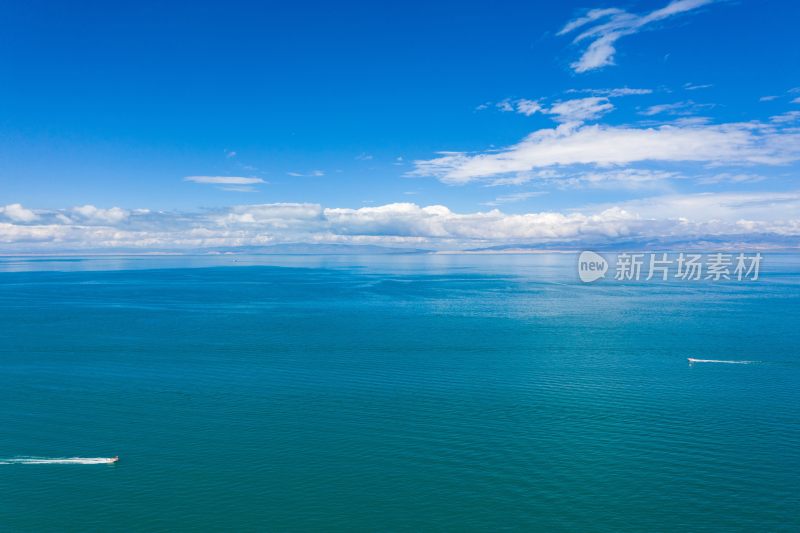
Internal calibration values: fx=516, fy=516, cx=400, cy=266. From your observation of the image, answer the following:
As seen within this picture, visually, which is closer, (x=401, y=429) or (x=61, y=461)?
(x=61, y=461)

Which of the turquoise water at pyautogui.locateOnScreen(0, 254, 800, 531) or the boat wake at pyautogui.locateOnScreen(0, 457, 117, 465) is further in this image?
the boat wake at pyautogui.locateOnScreen(0, 457, 117, 465)

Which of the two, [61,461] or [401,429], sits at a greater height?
[61,461]

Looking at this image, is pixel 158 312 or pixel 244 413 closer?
pixel 244 413

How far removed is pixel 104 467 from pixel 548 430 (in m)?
43.3

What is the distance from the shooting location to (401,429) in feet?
180

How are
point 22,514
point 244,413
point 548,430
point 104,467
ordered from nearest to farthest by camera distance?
point 22,514 → point 104,467 → point 548,430 → point 244,413

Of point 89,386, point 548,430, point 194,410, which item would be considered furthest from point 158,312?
point 548,430

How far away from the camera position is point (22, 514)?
39500mm

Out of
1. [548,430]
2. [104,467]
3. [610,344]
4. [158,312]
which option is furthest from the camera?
[158,312]

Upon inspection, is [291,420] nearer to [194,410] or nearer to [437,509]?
[194,410]

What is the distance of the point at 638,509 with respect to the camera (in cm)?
4041

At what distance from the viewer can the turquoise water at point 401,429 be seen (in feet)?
133

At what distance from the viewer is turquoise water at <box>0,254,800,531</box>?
40.5 m

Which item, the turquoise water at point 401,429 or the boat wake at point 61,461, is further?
the boat wake at point 61,461
